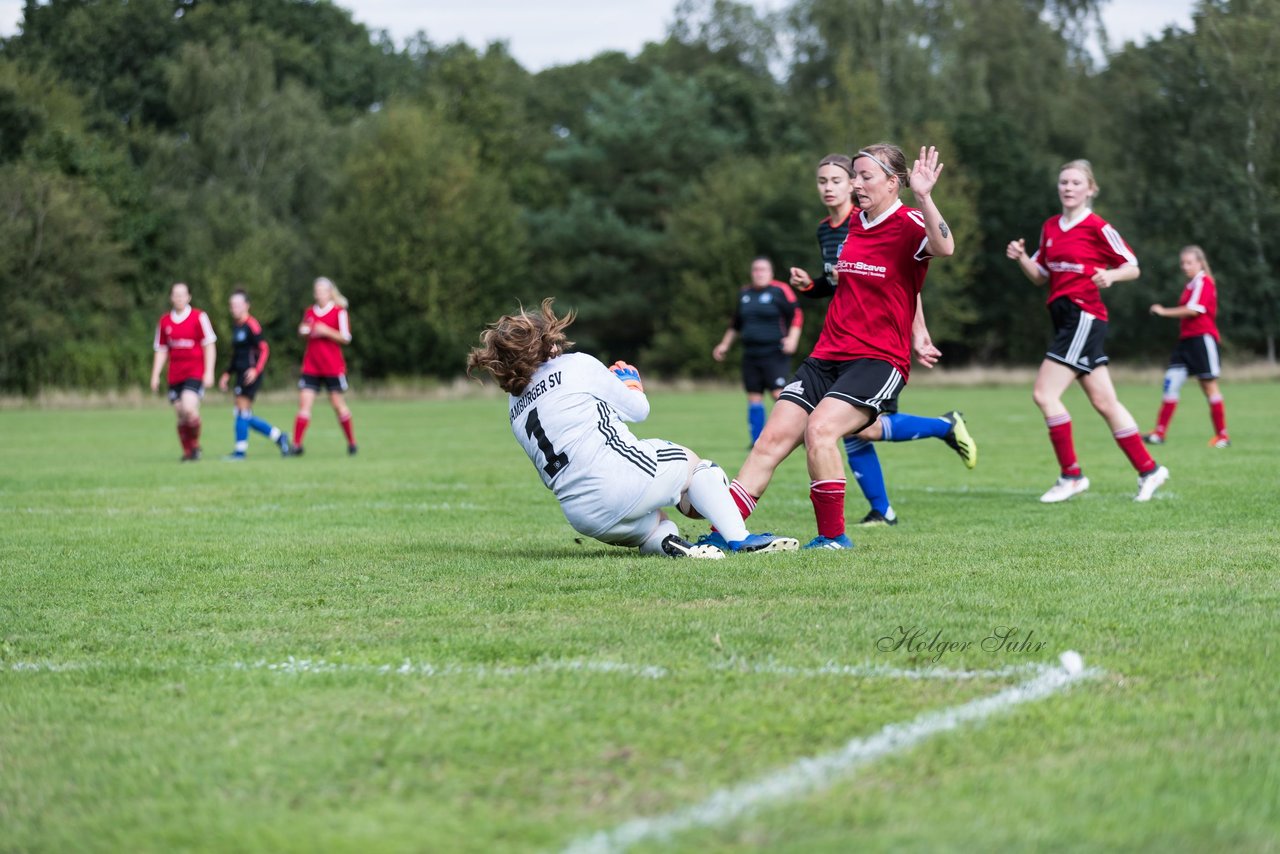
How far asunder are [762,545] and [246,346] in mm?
13182

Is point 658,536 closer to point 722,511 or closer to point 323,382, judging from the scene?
point 722,511

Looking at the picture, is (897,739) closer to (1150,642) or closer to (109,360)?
(1150,642)

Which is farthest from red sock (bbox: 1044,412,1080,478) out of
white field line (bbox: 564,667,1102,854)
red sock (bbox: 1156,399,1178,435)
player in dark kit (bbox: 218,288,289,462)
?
player in dark kit (bbox: 218,288,289,462)

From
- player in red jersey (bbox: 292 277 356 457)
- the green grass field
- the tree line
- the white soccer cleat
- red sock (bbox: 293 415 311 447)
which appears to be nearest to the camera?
the green grass field

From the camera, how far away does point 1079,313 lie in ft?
30.9

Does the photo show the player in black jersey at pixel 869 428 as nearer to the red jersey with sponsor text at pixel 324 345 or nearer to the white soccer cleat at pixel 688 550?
the white soccer cleat at pixel 688 550

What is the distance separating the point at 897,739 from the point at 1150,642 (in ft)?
4.82

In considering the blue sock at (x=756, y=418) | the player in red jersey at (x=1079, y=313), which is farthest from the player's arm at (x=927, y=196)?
the blue sock at (x=756, y=418)

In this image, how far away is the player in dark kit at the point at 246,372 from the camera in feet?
55.8

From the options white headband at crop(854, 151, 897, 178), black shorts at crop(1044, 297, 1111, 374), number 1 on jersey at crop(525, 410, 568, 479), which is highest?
white headband at crop(854, 151, 897, 178)

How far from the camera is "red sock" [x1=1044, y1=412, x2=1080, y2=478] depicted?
380 inches

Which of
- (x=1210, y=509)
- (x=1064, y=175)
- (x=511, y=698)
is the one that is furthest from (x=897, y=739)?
(x=1064, y=175)

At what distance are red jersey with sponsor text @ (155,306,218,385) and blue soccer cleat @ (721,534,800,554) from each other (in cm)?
1119

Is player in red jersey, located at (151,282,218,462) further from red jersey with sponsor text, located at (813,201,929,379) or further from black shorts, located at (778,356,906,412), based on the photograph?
red jersey with sponsor text, located at (813,201,929,379)
